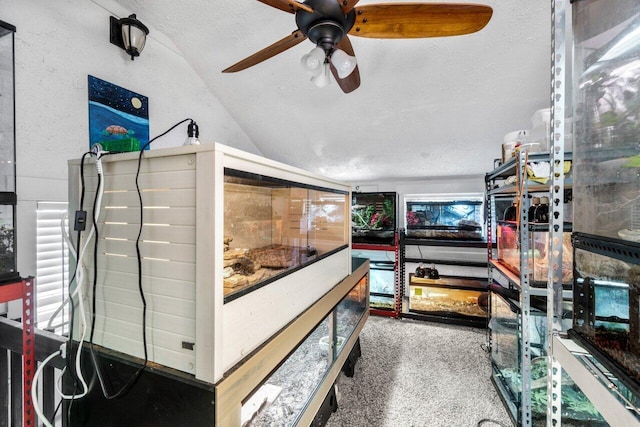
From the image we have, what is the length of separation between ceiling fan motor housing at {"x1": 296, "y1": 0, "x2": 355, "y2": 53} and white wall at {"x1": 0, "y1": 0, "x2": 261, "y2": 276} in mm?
1357

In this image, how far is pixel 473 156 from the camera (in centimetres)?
300

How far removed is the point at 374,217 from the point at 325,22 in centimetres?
271

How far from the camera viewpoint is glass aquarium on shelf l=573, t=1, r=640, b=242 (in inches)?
21.7

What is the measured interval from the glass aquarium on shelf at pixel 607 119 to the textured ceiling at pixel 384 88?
4.22ft

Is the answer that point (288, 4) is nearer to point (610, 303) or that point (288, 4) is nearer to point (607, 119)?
point (607, 119)

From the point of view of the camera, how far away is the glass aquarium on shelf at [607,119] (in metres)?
0.55

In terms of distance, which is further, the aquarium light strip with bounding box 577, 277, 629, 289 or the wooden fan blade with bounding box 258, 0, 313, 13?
the wooden fan blade with bounding box 258, 0, 313, 13

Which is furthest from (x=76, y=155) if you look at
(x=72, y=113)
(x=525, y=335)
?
(x=525, y=335)

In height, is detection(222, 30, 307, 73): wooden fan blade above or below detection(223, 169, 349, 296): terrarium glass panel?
above

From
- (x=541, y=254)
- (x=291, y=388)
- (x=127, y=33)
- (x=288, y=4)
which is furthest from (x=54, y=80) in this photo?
(x=541, y=254)

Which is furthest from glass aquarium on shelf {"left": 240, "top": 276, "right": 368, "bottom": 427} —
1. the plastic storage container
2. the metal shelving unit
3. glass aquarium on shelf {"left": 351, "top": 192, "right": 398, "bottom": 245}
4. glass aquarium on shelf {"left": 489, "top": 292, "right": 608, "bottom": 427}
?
the plastic storage container

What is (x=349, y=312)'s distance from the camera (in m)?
2.04

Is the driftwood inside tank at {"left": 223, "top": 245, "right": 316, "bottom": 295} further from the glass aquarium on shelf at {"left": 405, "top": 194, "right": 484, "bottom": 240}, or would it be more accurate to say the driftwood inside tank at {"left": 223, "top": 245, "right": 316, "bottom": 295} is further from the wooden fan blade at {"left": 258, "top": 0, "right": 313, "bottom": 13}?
the glass aquarium on shelf at {"left": 405, "top": 194, "right": 484, "bottom": 240}

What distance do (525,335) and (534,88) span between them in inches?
71.0
